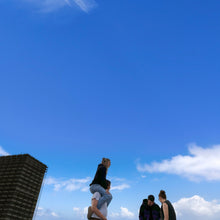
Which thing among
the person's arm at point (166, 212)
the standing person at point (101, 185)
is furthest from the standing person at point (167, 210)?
the standing person at point (101, 185)

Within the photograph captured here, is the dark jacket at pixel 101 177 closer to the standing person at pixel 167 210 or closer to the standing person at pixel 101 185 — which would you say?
the standing person at pixel 101 185

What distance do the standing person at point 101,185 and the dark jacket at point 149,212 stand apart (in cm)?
307

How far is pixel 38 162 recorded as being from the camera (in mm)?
145875

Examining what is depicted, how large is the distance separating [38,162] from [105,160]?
152126 mm

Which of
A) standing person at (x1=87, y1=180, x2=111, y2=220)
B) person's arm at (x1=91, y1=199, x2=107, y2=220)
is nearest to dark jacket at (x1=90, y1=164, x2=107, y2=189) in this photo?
standing person at (x1=87, y1=180, x2=111, y2=220)

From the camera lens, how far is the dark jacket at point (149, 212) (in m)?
7.54

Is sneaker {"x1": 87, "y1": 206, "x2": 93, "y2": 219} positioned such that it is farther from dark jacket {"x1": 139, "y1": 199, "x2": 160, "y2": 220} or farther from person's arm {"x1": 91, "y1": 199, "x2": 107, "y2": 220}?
dark jacket {"x1": 139, "y1": 199, "x2": 160, "y2": 220}

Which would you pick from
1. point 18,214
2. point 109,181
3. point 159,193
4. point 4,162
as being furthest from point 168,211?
point 4,162

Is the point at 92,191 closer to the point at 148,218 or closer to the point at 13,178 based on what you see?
the point at 148,218

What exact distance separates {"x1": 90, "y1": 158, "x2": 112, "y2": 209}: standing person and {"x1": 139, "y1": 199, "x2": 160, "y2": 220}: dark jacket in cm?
307

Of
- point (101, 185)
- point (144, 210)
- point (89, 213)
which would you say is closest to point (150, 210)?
point (144, 210)

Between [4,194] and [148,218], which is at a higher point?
[4,194]

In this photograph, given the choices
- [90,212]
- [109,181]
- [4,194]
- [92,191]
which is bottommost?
[90,212]

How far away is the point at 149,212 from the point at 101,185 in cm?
335
